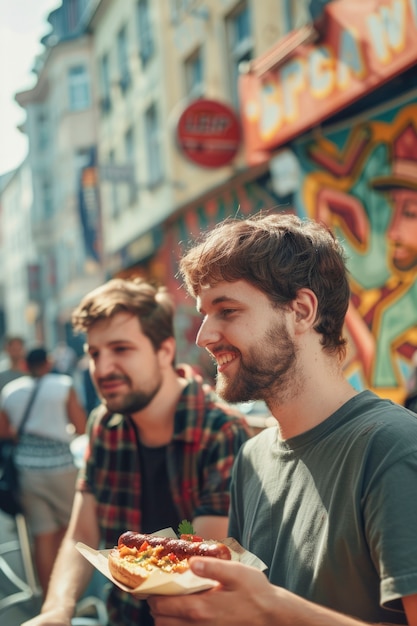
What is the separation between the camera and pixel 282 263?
197 cm

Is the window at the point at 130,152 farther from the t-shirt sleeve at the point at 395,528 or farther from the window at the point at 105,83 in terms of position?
the t-shirt sleeve at the point at 395,528

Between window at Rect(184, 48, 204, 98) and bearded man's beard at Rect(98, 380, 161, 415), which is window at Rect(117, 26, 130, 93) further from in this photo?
bearded man's beard at Rect(98, 380, 161, 415)

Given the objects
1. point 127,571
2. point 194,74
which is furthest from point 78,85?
point 127,571

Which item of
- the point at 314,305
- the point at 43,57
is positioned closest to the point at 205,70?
the point at 314,305

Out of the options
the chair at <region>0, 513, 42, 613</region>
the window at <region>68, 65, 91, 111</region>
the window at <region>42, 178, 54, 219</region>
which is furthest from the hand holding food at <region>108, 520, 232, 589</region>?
the window at <region>42, 178, 54, 219</region>

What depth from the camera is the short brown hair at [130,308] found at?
3466 mm

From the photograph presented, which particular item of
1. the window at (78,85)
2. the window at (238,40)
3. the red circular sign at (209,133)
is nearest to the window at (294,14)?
the red circular sign at (209,133)

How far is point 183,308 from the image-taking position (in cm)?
1495

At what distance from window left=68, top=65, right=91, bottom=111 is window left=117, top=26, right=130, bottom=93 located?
9873 mm

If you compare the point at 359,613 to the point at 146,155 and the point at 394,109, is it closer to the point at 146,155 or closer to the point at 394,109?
the point at 394,109

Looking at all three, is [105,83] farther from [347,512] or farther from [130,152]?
[347,512]

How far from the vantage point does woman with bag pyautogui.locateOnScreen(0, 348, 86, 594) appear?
5.76 metres

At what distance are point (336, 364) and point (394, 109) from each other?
6.34m

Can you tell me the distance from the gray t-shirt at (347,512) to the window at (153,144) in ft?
53.0
